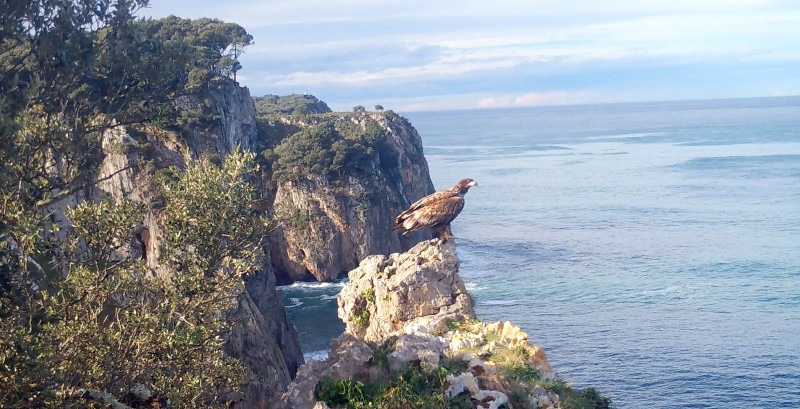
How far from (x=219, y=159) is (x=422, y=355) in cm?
3065

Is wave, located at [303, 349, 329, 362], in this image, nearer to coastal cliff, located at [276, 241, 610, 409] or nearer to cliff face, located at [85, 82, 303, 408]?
cliff face, located at [85, 82, 303, 408]

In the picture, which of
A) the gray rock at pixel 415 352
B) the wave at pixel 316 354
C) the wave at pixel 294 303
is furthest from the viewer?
the wave at pixel 294 303

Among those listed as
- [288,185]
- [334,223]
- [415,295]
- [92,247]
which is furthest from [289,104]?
[92,247]

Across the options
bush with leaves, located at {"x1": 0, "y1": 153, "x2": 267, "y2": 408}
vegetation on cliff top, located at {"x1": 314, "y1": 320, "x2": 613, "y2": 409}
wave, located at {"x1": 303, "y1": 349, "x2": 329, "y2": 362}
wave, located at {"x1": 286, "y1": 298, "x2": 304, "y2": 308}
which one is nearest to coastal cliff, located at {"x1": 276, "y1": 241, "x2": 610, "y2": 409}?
vegetation on cliff top, located at {"x1": 314, "y1": 320, "x2": 613, "y2": 409}

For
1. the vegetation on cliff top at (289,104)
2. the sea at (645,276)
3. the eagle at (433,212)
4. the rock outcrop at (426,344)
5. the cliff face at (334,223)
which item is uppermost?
the vegetation on cliff top at (289,104)

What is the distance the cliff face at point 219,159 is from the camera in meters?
25.4

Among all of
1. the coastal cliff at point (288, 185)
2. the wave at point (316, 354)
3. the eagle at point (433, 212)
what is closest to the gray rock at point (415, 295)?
the eagle at point (433, 212)

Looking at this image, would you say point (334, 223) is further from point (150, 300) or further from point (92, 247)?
point (92, 247)

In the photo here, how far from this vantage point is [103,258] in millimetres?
8938

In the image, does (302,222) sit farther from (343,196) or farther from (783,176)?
(783,176)

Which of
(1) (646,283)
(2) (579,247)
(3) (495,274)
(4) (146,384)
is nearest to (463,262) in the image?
(3) (495,274)

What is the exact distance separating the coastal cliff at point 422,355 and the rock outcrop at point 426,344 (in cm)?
2

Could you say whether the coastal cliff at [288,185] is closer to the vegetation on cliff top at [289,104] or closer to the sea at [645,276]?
the sea at [645,276]

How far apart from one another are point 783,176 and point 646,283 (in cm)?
5358
